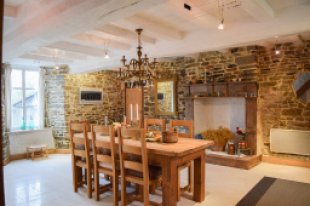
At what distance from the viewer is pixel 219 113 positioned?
5.86 meters

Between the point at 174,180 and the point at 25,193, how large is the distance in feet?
8.30

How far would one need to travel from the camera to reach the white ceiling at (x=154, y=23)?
2.31m

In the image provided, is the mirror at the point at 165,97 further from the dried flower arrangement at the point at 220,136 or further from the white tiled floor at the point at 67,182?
the white tiled floor at the point at 67,182

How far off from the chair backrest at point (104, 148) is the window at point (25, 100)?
3802 millimetres

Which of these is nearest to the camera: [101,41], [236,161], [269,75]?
[101,41]

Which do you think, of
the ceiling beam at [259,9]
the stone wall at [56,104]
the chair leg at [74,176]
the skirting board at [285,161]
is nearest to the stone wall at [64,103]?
the stone wall at [56,104]

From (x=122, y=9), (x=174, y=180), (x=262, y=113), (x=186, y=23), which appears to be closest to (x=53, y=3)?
(x=122, y=9)

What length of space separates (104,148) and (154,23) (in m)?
2.01

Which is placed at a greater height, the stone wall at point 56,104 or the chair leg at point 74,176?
the stone wall at point 56,104

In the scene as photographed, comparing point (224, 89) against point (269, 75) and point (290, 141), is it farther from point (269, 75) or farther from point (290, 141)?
point (290, 141)

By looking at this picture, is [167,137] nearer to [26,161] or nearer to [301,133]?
[301,133]

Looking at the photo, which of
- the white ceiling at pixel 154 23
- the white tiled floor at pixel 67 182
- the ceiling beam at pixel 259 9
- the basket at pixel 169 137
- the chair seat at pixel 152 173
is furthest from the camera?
the white tiled floor at pixel 67 182

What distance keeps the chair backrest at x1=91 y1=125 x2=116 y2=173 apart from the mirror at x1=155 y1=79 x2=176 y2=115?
324cm

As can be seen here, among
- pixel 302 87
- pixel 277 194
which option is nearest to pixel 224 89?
pixel 302 87
